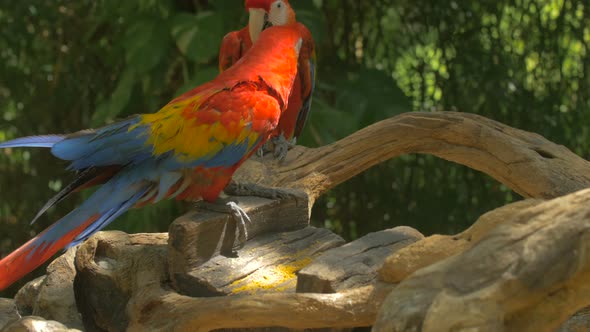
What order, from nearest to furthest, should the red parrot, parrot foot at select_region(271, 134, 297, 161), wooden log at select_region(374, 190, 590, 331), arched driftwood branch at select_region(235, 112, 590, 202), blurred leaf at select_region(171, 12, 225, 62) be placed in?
1. wooden log at select_region(374, 190, 590, 331)
2. the red parrot
3. arched driftwood branch at select_region(235, 112, 590, 202)
4. parrot foot at select_region(271, 134, 297, 161)
5. blurred leaf at select_region(171, 12, 225, 62)

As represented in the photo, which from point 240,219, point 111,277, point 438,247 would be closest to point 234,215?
point 240,219

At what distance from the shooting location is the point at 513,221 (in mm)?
910

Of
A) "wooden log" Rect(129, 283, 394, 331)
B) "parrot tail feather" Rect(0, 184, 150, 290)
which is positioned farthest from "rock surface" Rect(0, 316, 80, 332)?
"wooden log" Rect(129, 283, 394, 331)

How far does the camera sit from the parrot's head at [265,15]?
5.94 feet

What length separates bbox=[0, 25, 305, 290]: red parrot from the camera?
51.4 inches

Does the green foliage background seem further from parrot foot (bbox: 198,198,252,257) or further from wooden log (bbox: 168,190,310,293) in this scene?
parrot foot (bbox: 198,198,252,257)

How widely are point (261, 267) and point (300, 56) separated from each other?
2.12ft

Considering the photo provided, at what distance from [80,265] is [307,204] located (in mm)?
442

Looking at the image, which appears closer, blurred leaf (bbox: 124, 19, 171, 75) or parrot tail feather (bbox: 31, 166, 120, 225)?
parrot tail feather (bbox: 31, 166, 120, 225)

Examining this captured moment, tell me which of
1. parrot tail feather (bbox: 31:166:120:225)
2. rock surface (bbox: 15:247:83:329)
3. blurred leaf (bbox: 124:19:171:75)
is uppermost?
blurred leaf (bbox: 124:19:171:75)

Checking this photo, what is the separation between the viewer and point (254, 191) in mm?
1515

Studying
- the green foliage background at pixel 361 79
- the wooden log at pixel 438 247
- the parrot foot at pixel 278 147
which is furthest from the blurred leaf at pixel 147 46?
the wooden log at pixel 438 247

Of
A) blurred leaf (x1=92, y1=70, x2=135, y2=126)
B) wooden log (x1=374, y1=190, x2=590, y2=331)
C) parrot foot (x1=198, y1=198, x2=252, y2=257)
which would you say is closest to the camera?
wooden log (x1=374, y1=190, x2=590, y2=331)

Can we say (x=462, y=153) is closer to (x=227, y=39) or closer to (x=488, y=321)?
(x=227, y=39)
